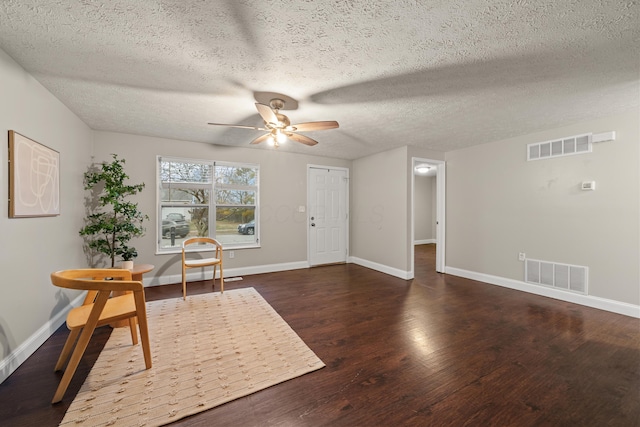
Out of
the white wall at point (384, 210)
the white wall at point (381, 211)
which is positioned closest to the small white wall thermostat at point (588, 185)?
the white wall at point (384, 210)

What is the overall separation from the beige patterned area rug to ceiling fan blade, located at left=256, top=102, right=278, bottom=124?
213cm

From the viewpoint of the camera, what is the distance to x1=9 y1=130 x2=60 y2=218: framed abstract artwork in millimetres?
1905

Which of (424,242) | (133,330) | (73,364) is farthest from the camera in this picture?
(424,242)

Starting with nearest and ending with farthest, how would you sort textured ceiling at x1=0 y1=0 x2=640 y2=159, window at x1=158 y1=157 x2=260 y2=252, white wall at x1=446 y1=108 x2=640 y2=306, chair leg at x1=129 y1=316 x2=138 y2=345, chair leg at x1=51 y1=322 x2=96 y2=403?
textured ceiling at x1=0 y1=0 x2=640 y2=159
chair leg at x1=51 y1=322 x2=96 y2=403
chair leg at x1=129 y1=316 x2=138 y2=345
white wall at x1=446 y1=108 x2=640 y2=306
window at x1=158 y1=157 x2=260 y2=252

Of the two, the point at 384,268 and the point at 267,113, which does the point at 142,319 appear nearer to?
the point at 267,113

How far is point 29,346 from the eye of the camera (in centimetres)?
209

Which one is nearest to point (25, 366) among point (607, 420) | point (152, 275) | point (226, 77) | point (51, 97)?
point (152, 275)

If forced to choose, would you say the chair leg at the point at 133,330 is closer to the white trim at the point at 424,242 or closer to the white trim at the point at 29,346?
the white trim at the point at 29,346

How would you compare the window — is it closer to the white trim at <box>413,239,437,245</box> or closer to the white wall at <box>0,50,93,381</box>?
the white wall at <box>0,50,93,381</box>

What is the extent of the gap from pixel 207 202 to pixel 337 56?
136 inches

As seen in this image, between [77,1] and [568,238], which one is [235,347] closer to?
[77,1]

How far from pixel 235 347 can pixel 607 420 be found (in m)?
2.58

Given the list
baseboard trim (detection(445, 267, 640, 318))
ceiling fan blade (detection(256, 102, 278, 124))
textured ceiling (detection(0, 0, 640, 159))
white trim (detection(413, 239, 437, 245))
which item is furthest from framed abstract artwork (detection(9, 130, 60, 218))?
white trim (detection(413, 239, 437, 245))

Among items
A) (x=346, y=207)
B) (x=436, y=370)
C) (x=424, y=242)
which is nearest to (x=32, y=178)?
(x=436, y=370)
